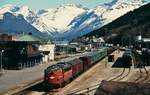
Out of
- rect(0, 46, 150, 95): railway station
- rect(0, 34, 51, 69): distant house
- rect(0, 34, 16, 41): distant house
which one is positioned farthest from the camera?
rect(0, 34, 16, 41): distant house

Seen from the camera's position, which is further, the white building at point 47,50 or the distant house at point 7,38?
the white building at point 47,50

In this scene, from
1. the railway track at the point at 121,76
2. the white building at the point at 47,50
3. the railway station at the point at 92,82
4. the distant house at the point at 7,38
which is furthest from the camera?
the white building at the point at 47,50

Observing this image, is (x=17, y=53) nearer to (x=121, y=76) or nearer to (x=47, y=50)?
(x=47, y=50)

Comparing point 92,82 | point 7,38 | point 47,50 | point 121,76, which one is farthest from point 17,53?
point 92,82

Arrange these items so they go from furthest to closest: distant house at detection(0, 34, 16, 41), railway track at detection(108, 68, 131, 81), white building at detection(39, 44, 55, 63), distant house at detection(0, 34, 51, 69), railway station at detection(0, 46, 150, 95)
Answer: white building at detection(39, 44, 55, 63), distant house at detection(0, 34, 16, 41), distant house at detection(0, 34, 51, 69), railway track at detection(108, 68, 131, 81), railway station at detection(0, 46, 150, 95)

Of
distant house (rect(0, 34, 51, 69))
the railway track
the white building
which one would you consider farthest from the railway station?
the white building

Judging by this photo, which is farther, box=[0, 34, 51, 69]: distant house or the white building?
the white building

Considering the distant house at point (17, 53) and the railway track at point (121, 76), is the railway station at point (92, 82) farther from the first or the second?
the distant house at point (17, 53)

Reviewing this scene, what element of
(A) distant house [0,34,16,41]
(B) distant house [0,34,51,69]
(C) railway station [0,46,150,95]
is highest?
(A) distant house [0,34,16,41]

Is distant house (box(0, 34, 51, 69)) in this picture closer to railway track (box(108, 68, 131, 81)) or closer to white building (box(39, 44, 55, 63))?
white building (box(39, 44, 55, 63))

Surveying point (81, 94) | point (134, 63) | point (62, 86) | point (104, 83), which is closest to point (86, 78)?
point (62, 86)

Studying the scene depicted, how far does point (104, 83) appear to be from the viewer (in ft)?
133

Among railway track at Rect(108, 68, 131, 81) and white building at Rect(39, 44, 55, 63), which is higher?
white building at Rect(39, 44, 55, 63)

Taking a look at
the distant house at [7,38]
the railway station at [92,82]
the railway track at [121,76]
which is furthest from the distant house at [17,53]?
the railway track at [121,76]
